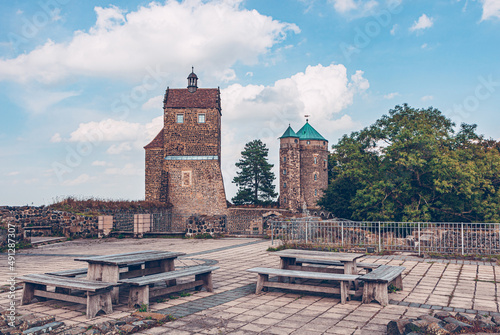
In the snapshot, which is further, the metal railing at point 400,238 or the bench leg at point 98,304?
the metal railing at point 400,238

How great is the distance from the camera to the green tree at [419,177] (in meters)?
19.9

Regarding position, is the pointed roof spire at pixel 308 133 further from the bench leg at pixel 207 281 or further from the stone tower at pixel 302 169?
the bench leg at pixel 207 281

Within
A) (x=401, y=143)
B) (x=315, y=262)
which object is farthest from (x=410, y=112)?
(x=315, y=262)

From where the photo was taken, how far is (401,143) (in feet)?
67.3

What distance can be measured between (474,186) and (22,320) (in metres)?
20.8

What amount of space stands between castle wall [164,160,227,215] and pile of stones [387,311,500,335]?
31090 mm

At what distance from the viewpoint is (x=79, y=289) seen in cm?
546

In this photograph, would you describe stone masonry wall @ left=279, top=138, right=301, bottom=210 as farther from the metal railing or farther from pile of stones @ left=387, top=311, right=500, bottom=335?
pile of stones @ left=387, top=311, right=500, bottom=335

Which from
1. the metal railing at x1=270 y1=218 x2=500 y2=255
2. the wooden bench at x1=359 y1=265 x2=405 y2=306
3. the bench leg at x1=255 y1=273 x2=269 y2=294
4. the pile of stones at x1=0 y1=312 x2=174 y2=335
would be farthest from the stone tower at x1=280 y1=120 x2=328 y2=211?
the pile of stones at x1=0 y1=312 x2=174 y2=335

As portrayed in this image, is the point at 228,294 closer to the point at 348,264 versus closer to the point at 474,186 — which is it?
the point at 348,264

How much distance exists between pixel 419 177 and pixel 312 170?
29.1 m

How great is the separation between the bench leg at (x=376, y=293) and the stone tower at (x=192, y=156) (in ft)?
96.5

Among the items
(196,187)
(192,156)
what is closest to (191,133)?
(192,156)

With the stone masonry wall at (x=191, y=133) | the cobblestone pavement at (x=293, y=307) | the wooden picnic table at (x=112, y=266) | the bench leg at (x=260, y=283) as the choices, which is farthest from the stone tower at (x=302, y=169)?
the wooden picnic table at (x=112, y=266)
